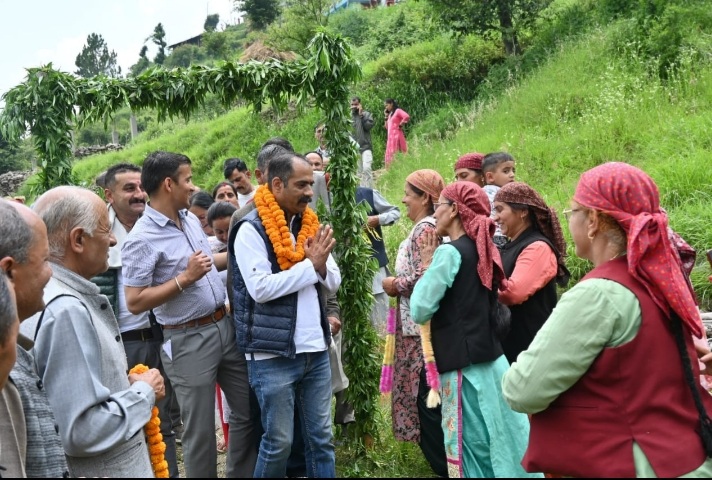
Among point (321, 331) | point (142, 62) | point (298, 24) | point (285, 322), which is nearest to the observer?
point (285, 322)

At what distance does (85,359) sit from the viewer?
2.62 m

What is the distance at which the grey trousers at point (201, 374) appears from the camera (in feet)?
14.5

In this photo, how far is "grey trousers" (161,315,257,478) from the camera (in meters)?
4.41

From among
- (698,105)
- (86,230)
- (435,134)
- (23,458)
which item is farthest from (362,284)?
(435,134)

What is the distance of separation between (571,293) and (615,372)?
1.04 feet

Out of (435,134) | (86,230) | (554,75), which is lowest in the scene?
(435,134)

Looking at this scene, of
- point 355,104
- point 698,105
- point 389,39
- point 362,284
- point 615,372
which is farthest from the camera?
point 389,39

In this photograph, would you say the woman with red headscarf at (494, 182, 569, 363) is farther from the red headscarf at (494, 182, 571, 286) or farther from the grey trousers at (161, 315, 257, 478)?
the grey trousers at (161, 315, 257, 478)

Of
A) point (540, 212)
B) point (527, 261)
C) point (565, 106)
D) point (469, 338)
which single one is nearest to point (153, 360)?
point (469, 338)

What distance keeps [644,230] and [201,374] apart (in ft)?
9.25

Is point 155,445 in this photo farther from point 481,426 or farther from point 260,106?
point 260,106

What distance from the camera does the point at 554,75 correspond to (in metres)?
13.4

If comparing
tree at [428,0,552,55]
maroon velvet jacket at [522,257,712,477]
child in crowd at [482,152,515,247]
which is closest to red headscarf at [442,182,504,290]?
maroon velvet jacket at [522,257,712,477]

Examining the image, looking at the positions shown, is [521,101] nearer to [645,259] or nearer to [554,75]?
[554,75]
